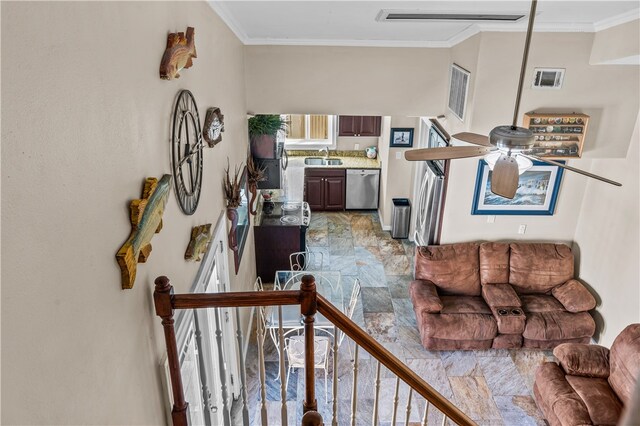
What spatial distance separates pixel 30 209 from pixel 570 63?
4523 millimetres

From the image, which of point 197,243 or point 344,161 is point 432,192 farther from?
point 197,243

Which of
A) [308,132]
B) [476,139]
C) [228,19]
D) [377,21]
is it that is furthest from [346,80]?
[308,132]

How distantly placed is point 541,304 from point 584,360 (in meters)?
0.97

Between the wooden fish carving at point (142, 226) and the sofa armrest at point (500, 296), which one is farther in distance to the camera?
the sofa armrest at point (500, 296)

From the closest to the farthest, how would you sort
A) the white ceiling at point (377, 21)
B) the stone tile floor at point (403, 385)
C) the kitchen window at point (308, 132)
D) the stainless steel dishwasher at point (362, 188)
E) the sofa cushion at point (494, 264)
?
the white ceiling at point (377, 21), the stone tile floor at point (403, 385), the sofa cushion at point (494, 264), the stainless steel dishwasher at point (362, 188), the kitchen window at point (308, 132)

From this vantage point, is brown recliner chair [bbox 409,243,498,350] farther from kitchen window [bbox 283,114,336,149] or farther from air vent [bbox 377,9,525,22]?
kitchen window [bbox 283,114,336,149]

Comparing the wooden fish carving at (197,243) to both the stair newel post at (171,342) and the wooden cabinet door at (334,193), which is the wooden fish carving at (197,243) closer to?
the stair newel post at (171,342)

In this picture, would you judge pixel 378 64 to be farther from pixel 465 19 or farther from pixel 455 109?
pixel 465 19

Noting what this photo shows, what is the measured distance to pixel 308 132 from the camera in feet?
28.6

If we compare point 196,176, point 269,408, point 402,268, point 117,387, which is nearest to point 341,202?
point 402,268

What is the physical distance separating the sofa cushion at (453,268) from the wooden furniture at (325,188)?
3.29 meters

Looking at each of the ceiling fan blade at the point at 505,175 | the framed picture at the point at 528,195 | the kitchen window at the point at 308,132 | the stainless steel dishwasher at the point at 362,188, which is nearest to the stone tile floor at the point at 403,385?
the framed picture at the point at 528,195

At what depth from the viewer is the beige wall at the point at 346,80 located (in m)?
4.87

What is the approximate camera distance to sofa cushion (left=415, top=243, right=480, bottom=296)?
513 centimetres
